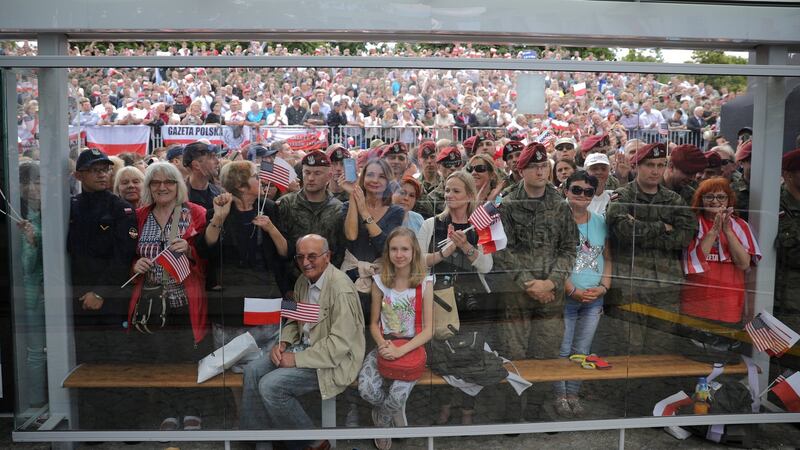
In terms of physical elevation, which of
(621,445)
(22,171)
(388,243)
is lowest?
(621,445)

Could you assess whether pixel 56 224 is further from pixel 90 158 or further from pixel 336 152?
pixel 336 152

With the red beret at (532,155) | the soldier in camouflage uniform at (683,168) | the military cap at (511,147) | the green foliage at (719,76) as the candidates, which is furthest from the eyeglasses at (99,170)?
the green foliage at (719,76)

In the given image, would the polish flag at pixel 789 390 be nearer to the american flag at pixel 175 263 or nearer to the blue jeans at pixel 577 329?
the blue jeans at pixel 577 329

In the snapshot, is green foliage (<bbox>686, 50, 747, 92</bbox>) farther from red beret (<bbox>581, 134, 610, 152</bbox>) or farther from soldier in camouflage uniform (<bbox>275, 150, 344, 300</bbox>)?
soldier in camouflage uniform (<bbox>275, 150, 344, 300</bbox>)

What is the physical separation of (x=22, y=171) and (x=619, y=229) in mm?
3625

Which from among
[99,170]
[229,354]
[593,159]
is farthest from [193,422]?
[593,159]

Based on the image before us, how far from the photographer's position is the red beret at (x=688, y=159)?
500 cm

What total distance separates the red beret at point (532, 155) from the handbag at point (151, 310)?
220 centimetres

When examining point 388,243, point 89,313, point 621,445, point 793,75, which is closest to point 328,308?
point 388,243

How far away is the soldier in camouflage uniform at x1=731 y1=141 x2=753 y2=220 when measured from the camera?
5.15 m

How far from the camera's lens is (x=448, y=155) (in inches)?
185

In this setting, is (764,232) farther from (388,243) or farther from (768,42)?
(388,243)

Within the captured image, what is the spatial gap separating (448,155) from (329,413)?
1.70m

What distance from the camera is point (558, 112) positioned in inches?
189
